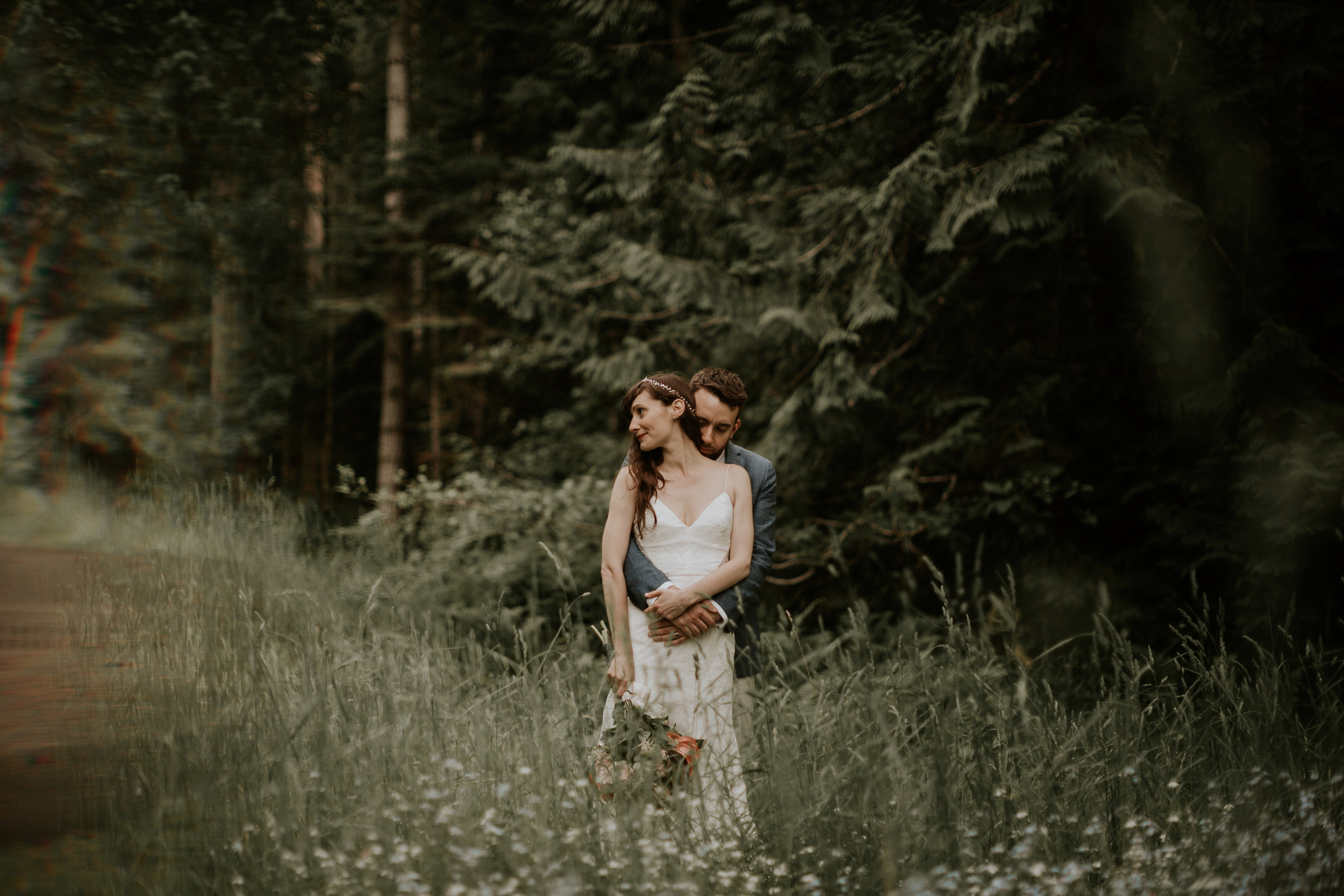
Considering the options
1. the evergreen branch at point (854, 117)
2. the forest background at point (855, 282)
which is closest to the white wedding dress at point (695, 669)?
the forest background at point (855, 282)

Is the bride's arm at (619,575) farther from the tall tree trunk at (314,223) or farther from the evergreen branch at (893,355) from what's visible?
the tall tree trunk at (314,223)

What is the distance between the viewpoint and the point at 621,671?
268 centimetres

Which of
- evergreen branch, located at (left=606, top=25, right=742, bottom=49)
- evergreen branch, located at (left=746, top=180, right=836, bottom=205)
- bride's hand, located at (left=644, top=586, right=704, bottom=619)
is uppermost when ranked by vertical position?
evergreen branch, located at (left=606, top=25, right=742, bottom=49)

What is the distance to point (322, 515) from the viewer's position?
20.1 ft

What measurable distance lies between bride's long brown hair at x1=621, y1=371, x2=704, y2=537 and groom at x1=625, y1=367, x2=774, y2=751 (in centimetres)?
7

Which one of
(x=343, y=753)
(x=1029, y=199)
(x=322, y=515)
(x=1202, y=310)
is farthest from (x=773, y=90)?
(x=343, y=753)

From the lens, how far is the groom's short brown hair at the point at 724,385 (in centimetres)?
332

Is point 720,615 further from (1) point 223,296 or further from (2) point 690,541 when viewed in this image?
(1) point 223,296

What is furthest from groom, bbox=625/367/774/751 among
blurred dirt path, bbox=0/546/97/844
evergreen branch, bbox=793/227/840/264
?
evergreen branch, bbox=793/227/840/264

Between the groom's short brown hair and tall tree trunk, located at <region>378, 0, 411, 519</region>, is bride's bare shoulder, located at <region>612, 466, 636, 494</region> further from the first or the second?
tall tree trunk, located at <region>378, 0, 411, 519</region>

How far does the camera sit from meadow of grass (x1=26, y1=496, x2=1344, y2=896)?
200cm

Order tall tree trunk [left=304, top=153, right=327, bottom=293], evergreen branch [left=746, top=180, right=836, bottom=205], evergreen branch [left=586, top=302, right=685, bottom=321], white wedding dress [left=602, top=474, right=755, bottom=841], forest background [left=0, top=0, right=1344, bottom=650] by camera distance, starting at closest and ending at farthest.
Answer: white wedding dress [left=602, top=474, right=755, bottom=841], forest background [left=0, top=0, right=1344, bottom=650], evergreen branch [left=746, top=180, right=836, bottom=205], evergreen branch [left=586, top=302, right=685, bottom=321], tall tree trunk [left=304, top=153, right=327, bottom=293]

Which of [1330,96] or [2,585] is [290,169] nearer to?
[2,585]

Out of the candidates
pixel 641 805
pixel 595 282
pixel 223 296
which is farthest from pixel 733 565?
pixel 223 296
